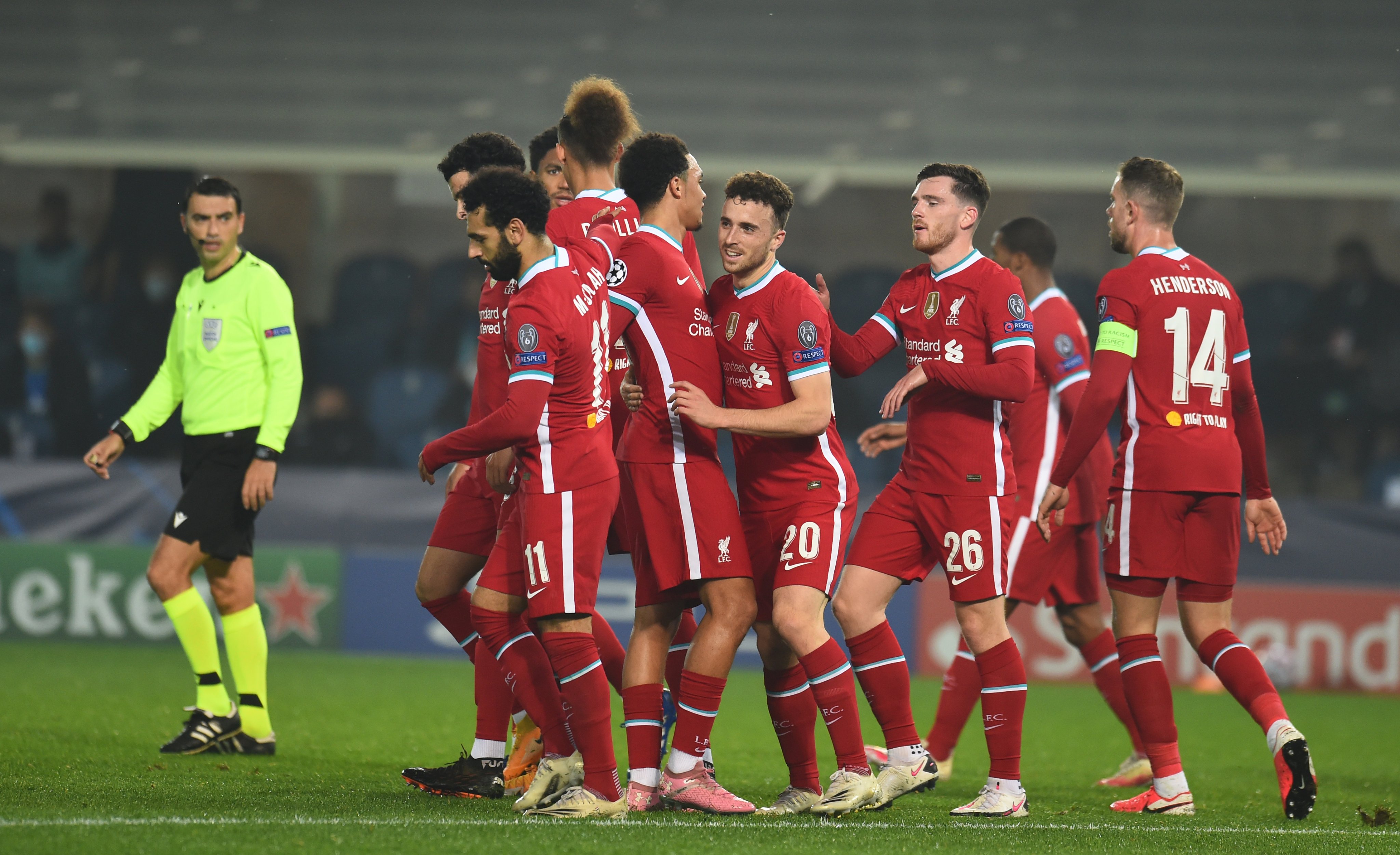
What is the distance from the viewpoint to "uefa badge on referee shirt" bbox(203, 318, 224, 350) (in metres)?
5.88

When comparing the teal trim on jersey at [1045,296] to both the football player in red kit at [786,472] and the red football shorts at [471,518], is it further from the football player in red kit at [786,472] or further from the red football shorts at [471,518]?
the red football shorts at [471,518]

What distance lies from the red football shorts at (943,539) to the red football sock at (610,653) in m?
0.98

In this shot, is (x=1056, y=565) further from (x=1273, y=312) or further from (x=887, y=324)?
(x=1273, y=312)

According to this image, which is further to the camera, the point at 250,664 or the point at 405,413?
the point at 405,413

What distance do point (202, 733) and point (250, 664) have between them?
338mm

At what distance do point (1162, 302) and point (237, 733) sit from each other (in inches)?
155

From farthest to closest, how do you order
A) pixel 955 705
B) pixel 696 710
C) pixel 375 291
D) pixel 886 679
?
pixel 375 291, pixel 955 705, pixel 886 679, pixel 696 710

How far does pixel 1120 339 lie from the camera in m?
4.92

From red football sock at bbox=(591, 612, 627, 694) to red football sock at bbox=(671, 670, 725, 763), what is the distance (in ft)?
2.47

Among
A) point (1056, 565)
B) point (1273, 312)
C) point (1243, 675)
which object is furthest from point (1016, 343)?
point (1273, 312)

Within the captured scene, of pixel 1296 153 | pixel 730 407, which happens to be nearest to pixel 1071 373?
pixel 730 407

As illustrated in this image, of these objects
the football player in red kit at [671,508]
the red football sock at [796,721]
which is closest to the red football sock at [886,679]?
the red football sock at [796,721]

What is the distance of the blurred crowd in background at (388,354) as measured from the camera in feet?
39.5

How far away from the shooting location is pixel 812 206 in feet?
43.2
